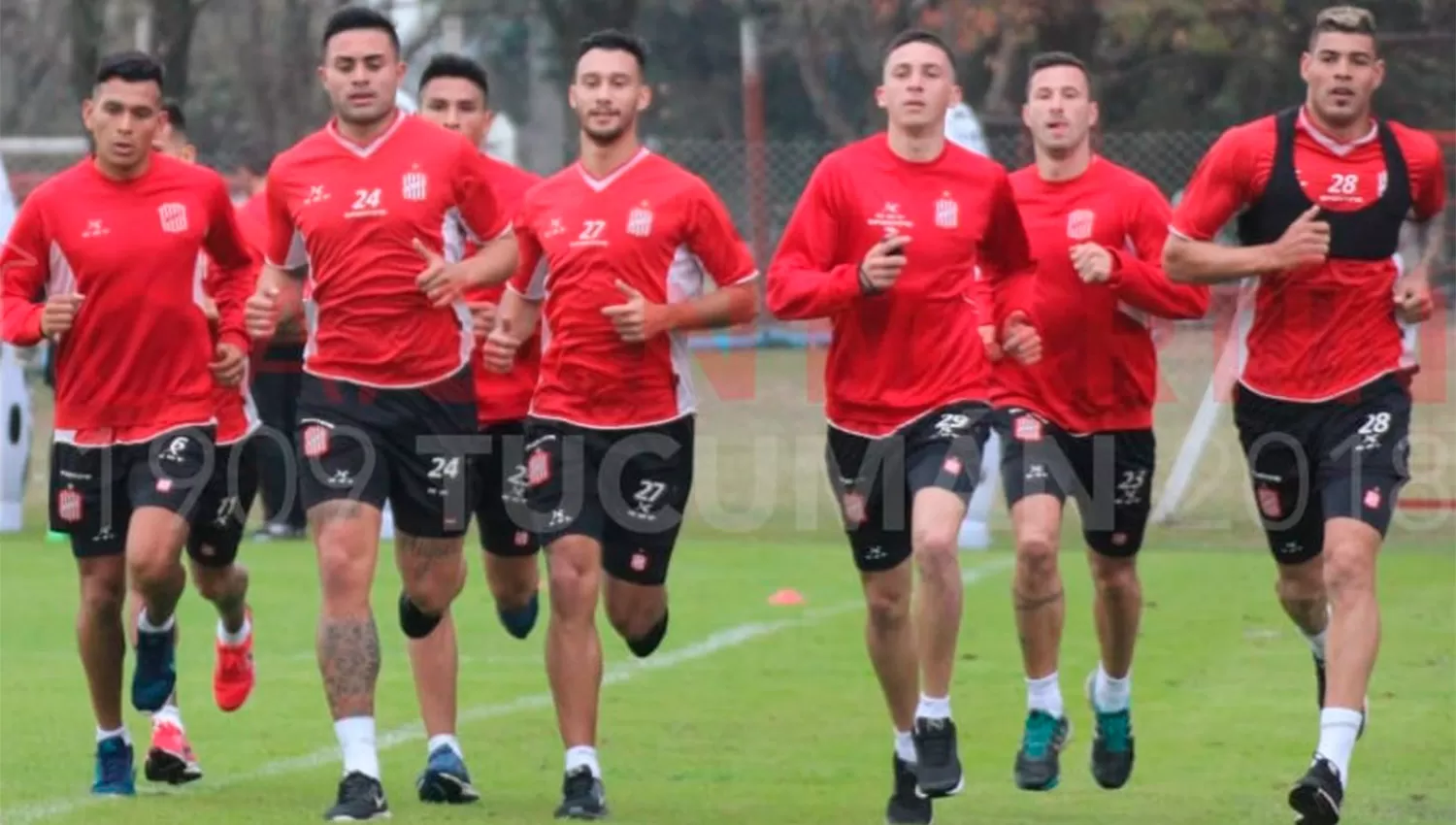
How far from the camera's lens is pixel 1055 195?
11.1 m

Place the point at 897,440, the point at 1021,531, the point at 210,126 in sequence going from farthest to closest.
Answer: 1. the point at 210,126
2. the point at 1021,531
3. the point at 897,440

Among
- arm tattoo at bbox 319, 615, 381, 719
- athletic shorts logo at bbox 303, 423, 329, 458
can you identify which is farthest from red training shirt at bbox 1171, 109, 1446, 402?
arm tattoo at bbox 319, 615, 381, 719

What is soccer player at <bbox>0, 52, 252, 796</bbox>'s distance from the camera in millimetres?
10086

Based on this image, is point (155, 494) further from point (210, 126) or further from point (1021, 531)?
point (210, 126)

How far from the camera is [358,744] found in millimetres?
9320

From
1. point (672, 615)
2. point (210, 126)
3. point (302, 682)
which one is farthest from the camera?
point (210, 126)

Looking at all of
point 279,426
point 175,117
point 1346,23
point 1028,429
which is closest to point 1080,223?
point 1028,429

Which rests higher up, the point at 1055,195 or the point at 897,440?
the point at 1055,195

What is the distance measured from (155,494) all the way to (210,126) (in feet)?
111

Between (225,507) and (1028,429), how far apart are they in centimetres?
300

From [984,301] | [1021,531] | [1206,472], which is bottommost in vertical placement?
[1206,472]

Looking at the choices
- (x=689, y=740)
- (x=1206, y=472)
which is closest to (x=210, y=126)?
(x=1206, y=472)

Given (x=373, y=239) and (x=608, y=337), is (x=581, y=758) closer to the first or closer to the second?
(x=608, y=337)

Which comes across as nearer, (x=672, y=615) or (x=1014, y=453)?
(x=1014, y=453)
